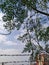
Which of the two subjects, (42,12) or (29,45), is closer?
(42,12)

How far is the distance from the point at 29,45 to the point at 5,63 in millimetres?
3096

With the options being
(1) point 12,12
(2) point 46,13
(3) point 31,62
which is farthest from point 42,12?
(3) point 31,62

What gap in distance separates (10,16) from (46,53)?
3.70 meters

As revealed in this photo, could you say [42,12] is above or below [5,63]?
above

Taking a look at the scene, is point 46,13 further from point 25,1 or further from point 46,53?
point 46,53

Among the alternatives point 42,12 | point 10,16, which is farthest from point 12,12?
point 42,12

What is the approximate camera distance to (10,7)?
64.2 ft

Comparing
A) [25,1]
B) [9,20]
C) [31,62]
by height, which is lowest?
[31,62]

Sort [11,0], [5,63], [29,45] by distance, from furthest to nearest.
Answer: [29,45] < [11,0] < [5,63]

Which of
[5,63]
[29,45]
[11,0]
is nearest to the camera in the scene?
[5,63]

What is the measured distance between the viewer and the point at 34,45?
20.6 meters

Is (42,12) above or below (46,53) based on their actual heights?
above

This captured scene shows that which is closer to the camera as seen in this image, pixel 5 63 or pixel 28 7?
pixel 5 63

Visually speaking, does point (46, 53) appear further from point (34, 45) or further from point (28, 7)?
point (28, 7)
